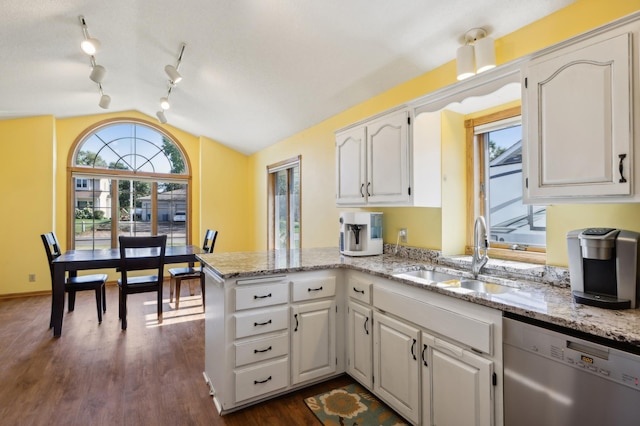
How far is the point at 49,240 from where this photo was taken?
3516 mm

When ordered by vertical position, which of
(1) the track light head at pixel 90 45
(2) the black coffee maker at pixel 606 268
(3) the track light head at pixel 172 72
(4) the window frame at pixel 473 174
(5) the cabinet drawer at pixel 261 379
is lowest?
(5) the cabinet drawer at pixel 261 379

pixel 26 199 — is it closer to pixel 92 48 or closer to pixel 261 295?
pixel 92 48

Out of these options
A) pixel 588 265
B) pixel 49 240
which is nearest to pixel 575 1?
pixel 588 265

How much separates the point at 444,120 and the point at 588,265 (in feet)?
4.54

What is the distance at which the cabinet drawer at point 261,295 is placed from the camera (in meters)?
1.92

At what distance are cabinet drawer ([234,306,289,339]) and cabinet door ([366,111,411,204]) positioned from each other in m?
1.12

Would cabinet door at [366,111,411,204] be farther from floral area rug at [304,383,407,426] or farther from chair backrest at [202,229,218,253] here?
chair backrest at [202,229,218,253]

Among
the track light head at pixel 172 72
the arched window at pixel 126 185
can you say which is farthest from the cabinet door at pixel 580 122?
the arched window at pixel 126 185

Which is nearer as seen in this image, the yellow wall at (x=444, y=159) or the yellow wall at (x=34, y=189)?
the yellow wall at (x=444, y=159)

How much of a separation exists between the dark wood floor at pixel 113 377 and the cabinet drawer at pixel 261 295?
675 mm

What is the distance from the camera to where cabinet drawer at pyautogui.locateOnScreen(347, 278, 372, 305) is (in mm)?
2099

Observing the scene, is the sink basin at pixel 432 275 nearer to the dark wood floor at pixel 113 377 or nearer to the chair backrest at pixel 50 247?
the dark wood floor at pixel 113 377

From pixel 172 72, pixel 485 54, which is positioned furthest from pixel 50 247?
pixel 485 54

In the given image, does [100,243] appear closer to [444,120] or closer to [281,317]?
[281,317]
